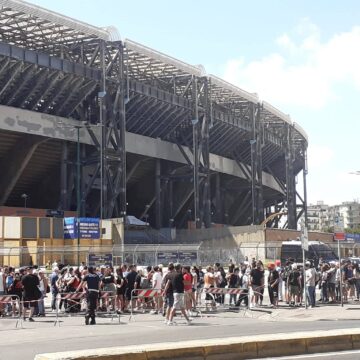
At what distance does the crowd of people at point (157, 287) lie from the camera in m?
19.6

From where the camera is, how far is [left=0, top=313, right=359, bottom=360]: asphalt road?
14078 millimetres

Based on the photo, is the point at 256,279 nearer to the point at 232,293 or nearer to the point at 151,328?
the point at 232,293

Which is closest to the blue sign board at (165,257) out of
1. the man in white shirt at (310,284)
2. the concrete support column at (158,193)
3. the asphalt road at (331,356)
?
the man in white shirt at (310,284)

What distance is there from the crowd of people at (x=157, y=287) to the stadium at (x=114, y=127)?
32.4 m

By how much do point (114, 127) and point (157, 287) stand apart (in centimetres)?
4153

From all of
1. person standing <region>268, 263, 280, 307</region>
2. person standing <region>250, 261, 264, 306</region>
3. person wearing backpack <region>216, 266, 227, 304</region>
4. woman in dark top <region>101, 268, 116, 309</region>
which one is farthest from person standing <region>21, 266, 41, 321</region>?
person standing <region>268, 263, 280, 307</region>

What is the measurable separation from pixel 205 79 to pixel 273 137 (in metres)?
23.4

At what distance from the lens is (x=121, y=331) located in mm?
17266

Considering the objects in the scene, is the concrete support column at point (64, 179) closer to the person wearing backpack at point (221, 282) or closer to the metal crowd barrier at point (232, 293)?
the person wearing backpack at point (221, 282)

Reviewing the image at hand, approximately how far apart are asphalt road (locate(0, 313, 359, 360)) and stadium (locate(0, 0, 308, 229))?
3587cm

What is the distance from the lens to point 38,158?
219ft

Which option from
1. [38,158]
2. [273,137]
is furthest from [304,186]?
[38,158]

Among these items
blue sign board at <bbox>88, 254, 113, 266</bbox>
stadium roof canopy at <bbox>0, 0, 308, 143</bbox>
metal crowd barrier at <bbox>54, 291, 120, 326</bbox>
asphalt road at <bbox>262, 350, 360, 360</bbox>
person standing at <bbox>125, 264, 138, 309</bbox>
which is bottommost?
asphalt road at <bbox>262, 350, 360, 360</bbox>

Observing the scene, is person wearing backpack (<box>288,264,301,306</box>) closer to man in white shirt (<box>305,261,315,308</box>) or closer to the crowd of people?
the crowd of people
